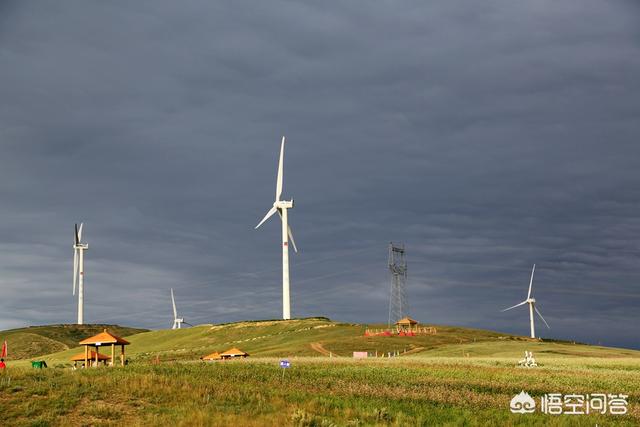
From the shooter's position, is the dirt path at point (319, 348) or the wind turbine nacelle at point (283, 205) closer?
the dirt path at point (319, 348)

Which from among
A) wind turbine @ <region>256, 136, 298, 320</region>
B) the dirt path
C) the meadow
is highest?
wind turbine @ <region>256, 136, 298, 320</region>

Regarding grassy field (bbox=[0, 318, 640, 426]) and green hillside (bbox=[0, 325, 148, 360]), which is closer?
grassy field (bbox=[0, 318, 640, 426])

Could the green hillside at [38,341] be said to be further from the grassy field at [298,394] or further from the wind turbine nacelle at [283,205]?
the grassy field at [298,394]

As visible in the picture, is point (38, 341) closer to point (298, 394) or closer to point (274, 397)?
point (298, 394)

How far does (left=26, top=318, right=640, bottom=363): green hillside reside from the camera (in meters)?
105

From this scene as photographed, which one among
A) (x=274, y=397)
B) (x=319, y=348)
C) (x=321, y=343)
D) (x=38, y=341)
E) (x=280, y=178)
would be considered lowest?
(x=274, y=397)

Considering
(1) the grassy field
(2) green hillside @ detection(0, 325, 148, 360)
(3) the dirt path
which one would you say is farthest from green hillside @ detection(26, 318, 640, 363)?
(1) the grassy field

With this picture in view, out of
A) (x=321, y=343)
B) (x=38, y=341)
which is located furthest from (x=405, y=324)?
(x=38, y=341)

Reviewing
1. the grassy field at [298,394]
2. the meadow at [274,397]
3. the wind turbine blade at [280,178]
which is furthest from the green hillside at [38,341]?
the meadow at [274,397]

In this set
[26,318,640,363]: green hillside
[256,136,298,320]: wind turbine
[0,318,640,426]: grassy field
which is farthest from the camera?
[256,136,298,320]: wind turbine

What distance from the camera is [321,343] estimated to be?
11444 centimetres

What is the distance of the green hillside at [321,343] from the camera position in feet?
344

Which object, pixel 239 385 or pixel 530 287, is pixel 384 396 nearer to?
pixel 239 385

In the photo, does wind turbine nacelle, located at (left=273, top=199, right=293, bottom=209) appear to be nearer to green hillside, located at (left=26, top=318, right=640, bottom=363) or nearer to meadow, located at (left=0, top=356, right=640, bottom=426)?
green hillside, located at (left=26, top=318, right=640, bottom=363)
